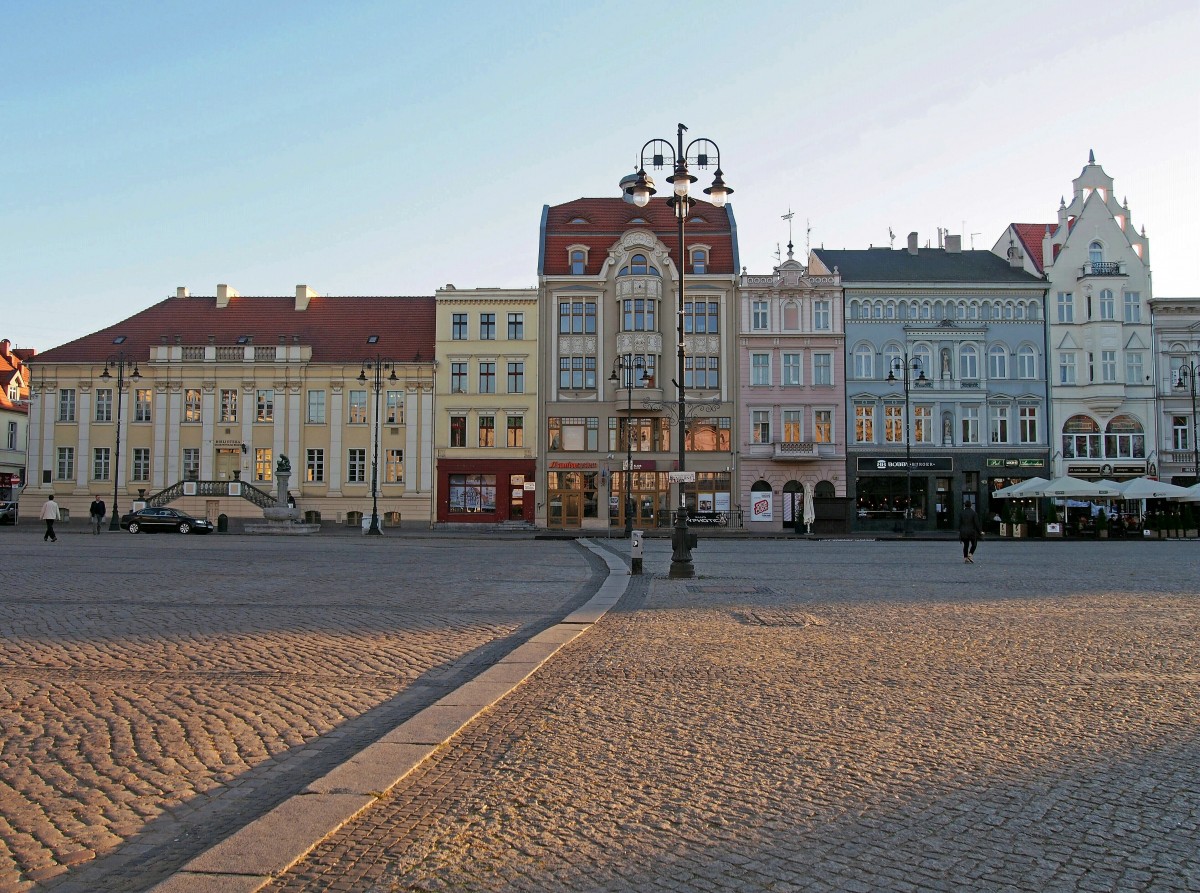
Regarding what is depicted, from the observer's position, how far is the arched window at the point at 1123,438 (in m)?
53.5

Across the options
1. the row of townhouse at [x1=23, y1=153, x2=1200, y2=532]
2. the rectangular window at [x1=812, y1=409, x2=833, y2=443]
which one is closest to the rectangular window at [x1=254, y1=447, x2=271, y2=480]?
the row of townhouse at [x1=23, y1=153, x2=1200, y2=532]

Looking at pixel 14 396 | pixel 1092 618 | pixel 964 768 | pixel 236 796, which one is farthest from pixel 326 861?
pixel 14 396

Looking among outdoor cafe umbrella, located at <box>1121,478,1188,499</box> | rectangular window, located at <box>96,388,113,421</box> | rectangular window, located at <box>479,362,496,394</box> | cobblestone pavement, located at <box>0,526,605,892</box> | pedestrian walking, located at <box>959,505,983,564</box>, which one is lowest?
cobblestone pavement, located at <box>0,526,605,892</box>

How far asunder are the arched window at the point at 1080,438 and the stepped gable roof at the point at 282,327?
1398 inches

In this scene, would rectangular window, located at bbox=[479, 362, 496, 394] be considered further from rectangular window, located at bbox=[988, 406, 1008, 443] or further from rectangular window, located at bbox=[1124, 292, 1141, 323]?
rectangular window, located at bbox=[1124, 292, 1141, 323]

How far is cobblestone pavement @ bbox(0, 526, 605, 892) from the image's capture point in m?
4.39

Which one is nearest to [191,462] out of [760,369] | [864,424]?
[760,369]

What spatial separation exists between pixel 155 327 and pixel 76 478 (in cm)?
970

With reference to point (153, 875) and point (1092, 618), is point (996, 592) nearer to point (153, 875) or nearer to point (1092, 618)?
point (1092, 618)

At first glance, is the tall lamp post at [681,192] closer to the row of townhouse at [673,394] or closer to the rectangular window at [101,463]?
the row of townhouse at [673,394]

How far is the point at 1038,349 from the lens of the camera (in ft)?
177

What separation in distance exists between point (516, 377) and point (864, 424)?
63.5 ft

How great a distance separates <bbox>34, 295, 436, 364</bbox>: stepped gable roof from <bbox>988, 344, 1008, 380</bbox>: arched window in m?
31.1

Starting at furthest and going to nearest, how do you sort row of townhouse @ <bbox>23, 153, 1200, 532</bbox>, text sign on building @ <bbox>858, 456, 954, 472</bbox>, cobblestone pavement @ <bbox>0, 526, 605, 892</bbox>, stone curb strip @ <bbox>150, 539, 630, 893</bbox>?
row of townhouse @ <bbox>23, 153, 1200, 532</bbox>
text sign on building @ <bbox>858, 456, 954, 472</bbox>
cobblestone pavement @ <bbox>0, 526, 605, 892</bbox>
stone curb strip @ <bbox>150, 539, 630, 893</bbox>
